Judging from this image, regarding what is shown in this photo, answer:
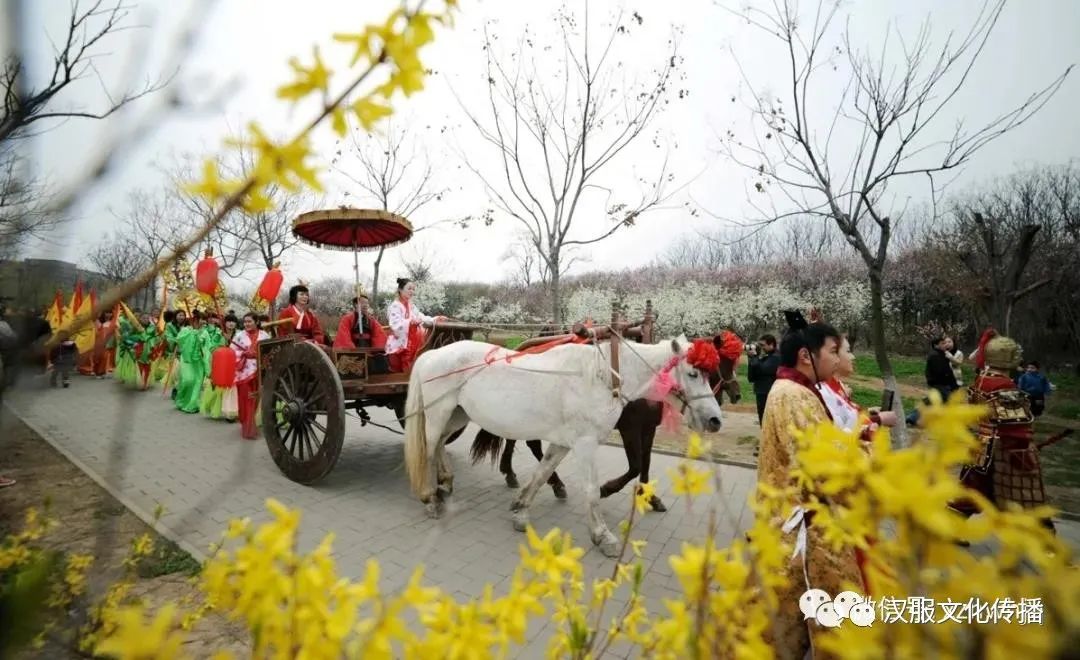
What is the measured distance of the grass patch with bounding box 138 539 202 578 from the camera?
311cm

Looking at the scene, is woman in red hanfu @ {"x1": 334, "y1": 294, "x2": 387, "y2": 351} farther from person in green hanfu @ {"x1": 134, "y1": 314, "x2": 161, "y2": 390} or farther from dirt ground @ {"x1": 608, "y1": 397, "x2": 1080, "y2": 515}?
person in green hanfu @ {"x1": 134, "y1": 314, "x2": 161, "y2": 390}

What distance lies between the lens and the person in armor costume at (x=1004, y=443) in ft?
11.9

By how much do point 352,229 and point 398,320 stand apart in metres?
1.34

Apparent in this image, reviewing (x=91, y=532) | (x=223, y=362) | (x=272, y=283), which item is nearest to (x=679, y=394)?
(x=272, y=283)

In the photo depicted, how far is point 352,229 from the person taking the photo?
5.58 m

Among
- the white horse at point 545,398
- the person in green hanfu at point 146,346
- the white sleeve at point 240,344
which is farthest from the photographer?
the person in green hanfu at point 146,346

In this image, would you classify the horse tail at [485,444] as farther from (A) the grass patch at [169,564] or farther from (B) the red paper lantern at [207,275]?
(B) the red paper lantern at [207,275]

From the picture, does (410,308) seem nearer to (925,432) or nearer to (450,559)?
(450,559)

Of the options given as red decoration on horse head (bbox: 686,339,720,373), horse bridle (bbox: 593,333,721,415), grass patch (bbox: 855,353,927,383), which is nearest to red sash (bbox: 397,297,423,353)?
horse bridle (bbox: 593,333,721,415)

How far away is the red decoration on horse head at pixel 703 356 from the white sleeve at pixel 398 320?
367 centimetres

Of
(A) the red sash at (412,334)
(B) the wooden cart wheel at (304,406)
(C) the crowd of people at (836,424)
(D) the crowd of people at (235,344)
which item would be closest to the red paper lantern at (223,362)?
(D) the crowd of people at (235,344)

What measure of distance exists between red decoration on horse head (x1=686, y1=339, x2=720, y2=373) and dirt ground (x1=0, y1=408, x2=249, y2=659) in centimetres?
334

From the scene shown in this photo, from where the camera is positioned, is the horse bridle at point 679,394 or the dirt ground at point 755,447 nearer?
the horse bridle at point 679,394

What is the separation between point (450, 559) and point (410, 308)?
10.7ft
